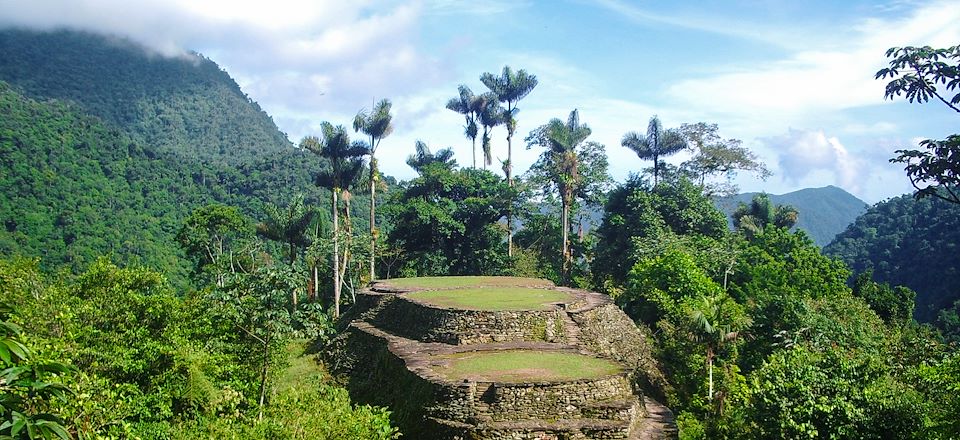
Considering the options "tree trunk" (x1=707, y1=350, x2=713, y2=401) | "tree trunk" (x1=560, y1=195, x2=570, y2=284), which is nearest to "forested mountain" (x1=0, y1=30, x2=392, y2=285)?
"tree trunk" (x1=560, y1=195, x2=570, y2=284)

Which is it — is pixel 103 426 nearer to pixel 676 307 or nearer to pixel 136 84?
pixel 676 307

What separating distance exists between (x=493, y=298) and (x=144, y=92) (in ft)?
311

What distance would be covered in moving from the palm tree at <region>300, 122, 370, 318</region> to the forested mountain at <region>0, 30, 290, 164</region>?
206 ft

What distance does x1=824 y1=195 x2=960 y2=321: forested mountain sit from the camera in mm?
37775

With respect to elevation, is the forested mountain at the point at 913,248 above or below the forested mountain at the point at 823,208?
below

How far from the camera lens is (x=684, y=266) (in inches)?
918

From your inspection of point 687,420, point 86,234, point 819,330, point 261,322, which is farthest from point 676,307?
point 86,234

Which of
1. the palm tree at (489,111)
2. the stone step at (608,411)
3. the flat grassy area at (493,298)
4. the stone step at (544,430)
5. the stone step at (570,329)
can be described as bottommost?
the stone step at (544,430)

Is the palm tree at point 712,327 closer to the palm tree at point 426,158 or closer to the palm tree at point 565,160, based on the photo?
the palm tree at point 565,160

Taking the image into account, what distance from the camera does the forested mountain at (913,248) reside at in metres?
37.8

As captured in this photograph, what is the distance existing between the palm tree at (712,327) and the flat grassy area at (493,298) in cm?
398

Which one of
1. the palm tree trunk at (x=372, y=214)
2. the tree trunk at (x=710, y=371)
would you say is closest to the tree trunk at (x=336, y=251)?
the palm tree trunk at (x=372, y=214)

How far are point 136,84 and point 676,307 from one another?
320ft

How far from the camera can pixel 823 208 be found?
159 metres
